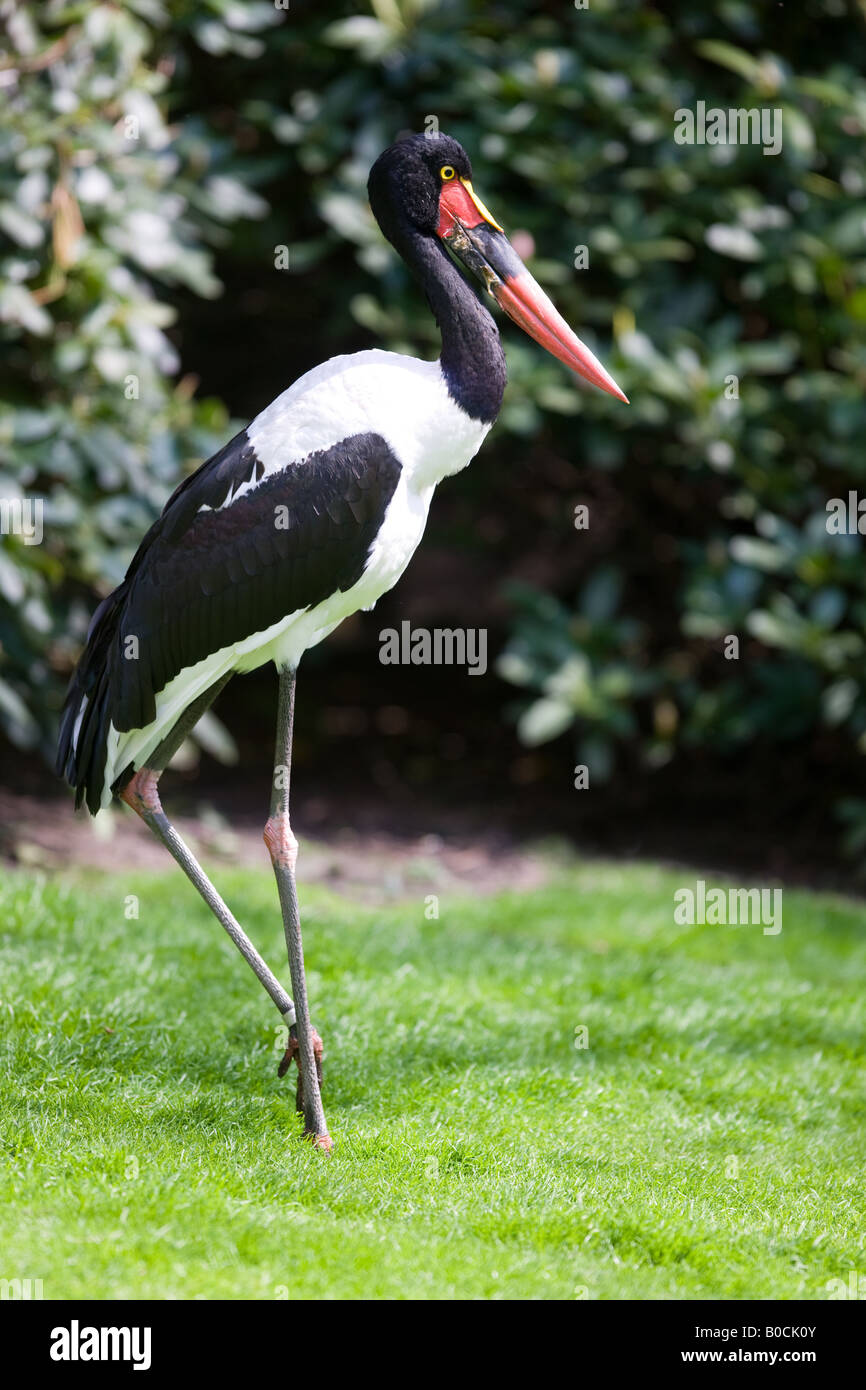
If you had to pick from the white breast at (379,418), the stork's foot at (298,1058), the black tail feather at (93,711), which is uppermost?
the white breast at (379,418)

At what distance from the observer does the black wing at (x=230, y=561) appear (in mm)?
3979

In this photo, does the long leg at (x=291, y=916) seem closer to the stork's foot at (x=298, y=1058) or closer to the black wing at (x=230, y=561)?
the stork's foot at (x=298, y=1058)

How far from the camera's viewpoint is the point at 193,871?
418cm

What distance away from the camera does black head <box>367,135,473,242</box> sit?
421 cm

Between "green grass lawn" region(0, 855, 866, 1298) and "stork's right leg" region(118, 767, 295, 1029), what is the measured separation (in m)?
0.30

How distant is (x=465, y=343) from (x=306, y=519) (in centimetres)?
61

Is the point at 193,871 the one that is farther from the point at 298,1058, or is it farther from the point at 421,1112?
the point at 421,1112

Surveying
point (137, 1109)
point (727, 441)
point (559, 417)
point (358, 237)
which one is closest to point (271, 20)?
point (358, 237)

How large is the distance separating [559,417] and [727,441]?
88 cm

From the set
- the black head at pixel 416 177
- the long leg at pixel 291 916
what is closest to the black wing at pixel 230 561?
the long leg at pixel 291 916

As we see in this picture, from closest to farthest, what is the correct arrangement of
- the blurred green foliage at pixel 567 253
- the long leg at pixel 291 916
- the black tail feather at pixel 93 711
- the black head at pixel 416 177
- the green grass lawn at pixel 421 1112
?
the green grass lawn at pixel 421 1112 → the long leg at pixel 291 916 → the black head at pixel 416 177 → the black tail feather at pixel 93 711 → the blurred green foliage at pixel 567 253

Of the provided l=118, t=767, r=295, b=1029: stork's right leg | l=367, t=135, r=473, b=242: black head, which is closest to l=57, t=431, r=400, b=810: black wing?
l=118, t=767, r=295, b=1029: stork's right leg

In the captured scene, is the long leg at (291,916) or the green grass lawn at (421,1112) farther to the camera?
the long leg at (291,916)
